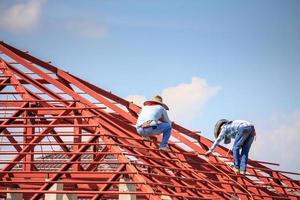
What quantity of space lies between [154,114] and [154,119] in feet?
0.43

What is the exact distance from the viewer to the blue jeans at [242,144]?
2003 centimetres

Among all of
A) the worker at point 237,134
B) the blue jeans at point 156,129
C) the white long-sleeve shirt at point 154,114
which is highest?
the worker at point 237,134

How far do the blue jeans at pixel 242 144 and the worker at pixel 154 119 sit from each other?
2.38 metres

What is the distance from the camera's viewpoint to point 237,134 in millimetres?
20094

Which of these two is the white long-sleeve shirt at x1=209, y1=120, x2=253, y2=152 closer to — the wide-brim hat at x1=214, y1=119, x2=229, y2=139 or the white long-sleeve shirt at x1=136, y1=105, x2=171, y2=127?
the wide-brim hat at x1=214, y1=119, x2=229, y2=139

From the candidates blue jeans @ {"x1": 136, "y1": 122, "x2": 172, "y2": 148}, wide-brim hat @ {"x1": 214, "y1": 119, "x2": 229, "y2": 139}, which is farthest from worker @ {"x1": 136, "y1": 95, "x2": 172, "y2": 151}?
wide-brim hat @ {"x1": 214, "y1": 119, "x2": 229, "y2": 139}

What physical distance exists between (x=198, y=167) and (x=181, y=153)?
287 cm

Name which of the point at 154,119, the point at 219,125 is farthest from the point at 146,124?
the point at 219,125

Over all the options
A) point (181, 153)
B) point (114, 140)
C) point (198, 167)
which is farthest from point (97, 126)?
point (198, 167)

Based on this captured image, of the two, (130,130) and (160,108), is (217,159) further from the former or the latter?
(160,108)

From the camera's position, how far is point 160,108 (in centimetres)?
1845

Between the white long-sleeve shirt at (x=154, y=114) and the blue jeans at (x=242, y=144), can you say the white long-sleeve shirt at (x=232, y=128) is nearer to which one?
the blue jeans at (x=242, y=144)

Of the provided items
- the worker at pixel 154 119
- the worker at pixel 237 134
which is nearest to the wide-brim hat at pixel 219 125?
the worker at pixel 237 134

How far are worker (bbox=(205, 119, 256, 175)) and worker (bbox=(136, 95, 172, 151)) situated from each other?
2.00 metres
